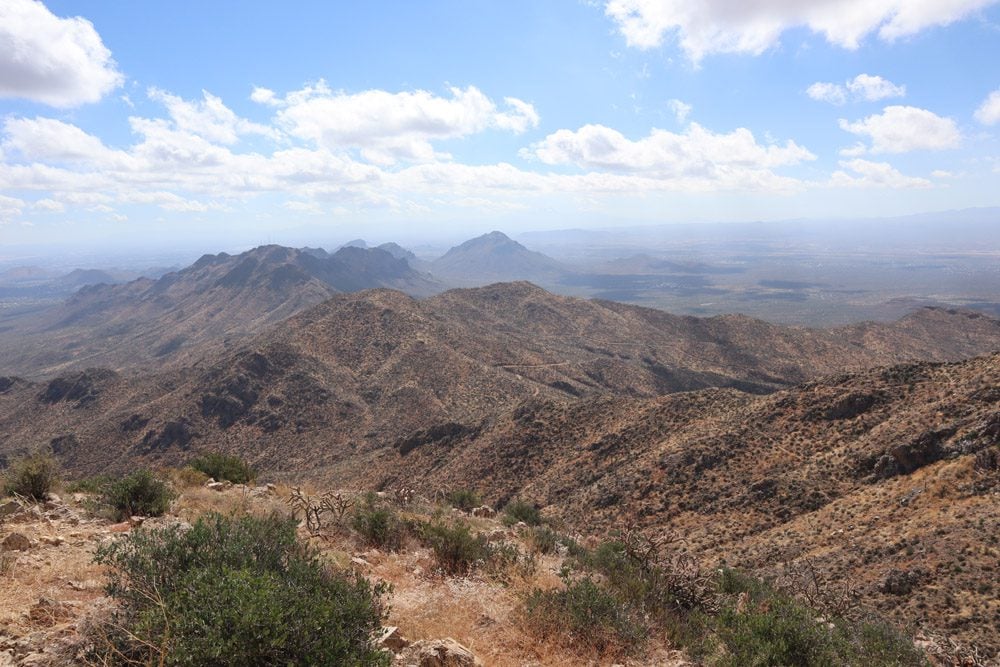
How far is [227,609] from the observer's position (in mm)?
4828

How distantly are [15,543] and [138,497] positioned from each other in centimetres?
331

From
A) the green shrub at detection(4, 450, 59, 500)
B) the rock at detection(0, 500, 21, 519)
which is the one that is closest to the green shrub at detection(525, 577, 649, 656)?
the rock at detection(0, 500, 21, 519)

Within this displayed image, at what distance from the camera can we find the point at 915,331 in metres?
93.5

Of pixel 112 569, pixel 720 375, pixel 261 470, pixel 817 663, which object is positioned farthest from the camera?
pixel 720 375

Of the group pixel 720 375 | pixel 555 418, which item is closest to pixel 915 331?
pixel 720 375

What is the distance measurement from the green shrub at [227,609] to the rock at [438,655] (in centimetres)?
60

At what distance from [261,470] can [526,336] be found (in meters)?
55.3

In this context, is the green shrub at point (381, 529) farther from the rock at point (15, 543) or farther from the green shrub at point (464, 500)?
the green shrub at point (464, 500)

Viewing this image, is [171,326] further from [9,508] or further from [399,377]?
[9,508]

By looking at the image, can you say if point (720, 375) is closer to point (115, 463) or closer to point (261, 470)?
point (261, 470)

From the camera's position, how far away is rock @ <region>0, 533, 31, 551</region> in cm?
834

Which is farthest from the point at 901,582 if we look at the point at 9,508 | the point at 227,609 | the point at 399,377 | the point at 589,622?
the point at 399,377

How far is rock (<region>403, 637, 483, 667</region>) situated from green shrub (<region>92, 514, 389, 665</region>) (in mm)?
599

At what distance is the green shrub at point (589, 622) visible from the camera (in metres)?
7.91
